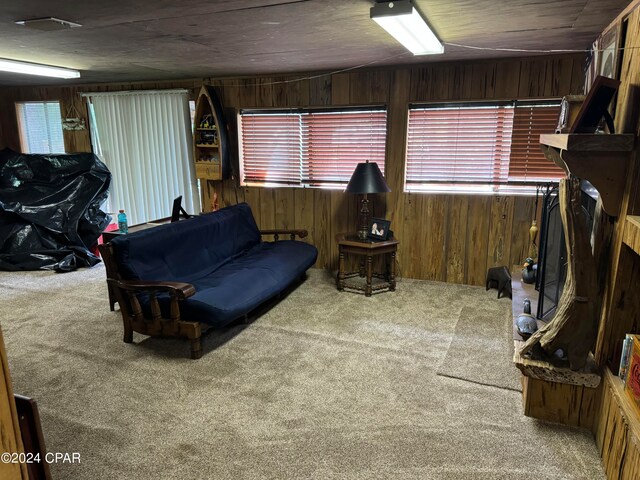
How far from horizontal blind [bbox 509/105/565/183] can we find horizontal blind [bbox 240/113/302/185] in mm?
2192

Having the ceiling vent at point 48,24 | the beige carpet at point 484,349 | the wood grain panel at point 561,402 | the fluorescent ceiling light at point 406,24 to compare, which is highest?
the ceiling vent at point 48,24

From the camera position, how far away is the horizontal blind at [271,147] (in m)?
4.80

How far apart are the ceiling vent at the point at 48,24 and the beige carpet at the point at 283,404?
2.09 metres

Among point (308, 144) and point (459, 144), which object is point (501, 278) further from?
point (308, 144)

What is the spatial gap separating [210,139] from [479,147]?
291 cm

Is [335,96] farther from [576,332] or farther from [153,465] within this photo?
[153,465]

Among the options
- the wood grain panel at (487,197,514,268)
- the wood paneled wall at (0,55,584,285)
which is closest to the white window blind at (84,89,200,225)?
the wood paneled wall at (0,55,584,285)

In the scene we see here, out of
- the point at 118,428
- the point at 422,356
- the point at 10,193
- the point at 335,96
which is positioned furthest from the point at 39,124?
the point at 422,356

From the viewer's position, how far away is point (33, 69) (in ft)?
13.7

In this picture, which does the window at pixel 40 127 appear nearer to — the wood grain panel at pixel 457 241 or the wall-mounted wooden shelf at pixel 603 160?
the wood grain panel at pixel 457 241

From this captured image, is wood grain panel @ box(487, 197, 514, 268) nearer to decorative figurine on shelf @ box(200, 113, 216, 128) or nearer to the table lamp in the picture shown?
the table lamp

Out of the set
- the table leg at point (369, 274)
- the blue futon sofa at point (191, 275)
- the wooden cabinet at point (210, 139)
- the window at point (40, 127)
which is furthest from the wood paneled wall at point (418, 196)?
the window at point (40, 127)

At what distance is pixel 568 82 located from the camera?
3.68 m

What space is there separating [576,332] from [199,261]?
8.95 feet
